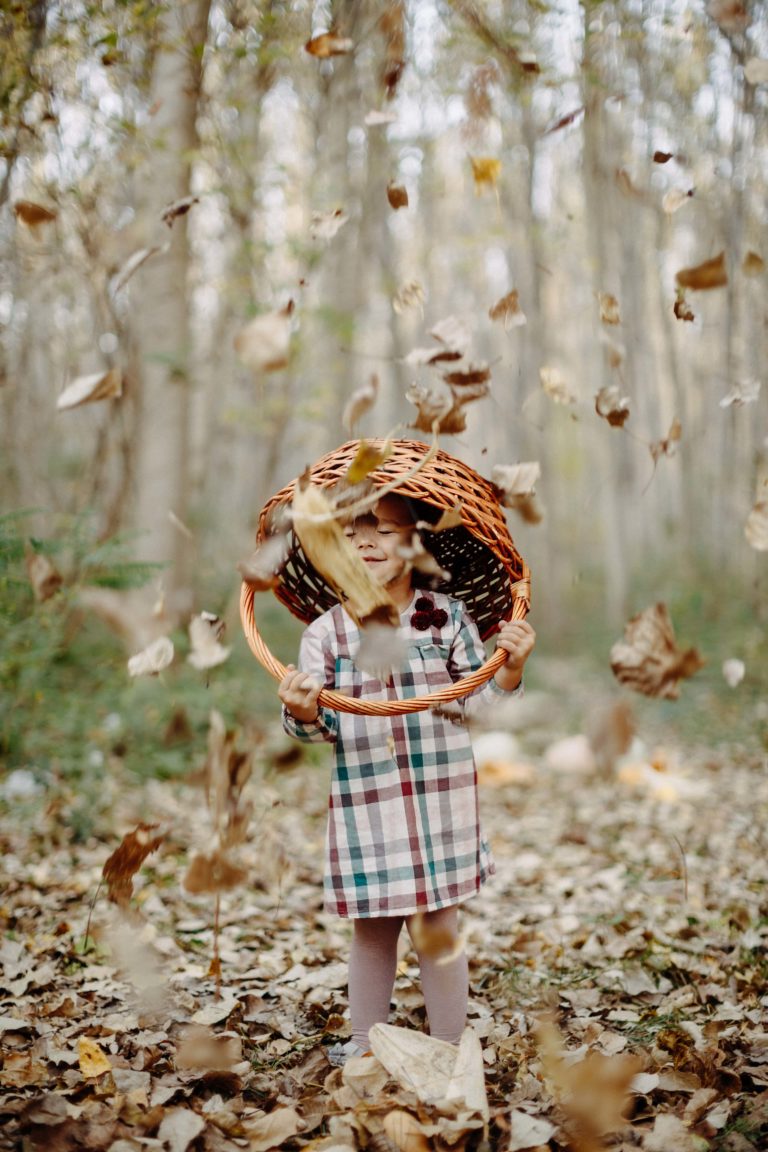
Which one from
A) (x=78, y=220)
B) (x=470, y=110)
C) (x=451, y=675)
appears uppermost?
(x=78, y=220)

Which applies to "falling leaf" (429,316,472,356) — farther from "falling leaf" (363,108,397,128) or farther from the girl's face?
"falling leaf" (363,108,397,128)

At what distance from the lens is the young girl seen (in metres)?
2.08

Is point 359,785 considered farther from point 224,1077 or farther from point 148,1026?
point 148,1026

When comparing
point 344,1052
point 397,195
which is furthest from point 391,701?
point 397,195

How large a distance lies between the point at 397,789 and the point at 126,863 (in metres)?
0.68

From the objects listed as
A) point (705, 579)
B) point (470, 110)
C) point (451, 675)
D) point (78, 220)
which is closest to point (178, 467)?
point (78, 220)

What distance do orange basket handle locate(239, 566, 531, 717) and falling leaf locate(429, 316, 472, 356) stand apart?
2.06 feet

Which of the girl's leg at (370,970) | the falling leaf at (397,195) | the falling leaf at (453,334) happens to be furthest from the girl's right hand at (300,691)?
the falling leaf at (397,195)

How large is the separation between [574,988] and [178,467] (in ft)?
14.3

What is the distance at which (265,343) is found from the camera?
198 cm

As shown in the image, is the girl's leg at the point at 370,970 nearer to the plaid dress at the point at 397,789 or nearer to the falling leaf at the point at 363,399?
the plaid dress at the point at 397,789

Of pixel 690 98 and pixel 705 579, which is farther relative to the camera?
pixel 705 579

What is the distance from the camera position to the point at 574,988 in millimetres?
2596

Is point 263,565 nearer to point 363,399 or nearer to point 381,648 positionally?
point 381,648
